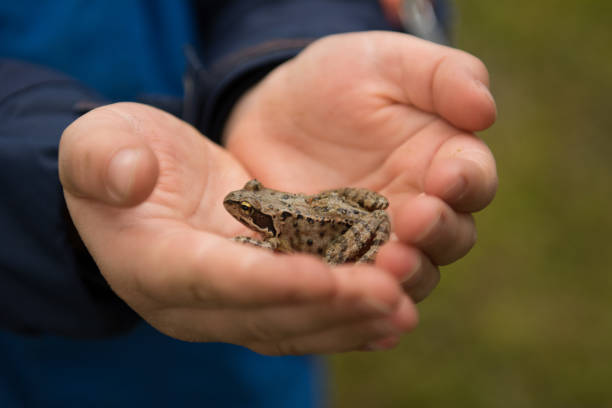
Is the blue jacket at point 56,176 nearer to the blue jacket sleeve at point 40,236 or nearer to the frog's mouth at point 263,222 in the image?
the blue jacket sleeve at point 40,236

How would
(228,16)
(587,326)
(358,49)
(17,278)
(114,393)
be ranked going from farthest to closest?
(587,326) < (228,16) < (114,393) < (358,49) < (17,278)


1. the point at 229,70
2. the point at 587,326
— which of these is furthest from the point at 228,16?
the point at 587,326

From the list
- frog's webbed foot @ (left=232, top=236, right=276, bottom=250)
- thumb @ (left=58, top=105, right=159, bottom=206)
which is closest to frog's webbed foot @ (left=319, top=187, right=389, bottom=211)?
frog's webbed foot @ (left=232, top=236, right=276, bottom=250)

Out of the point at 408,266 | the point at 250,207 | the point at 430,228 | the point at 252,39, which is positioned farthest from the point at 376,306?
the point at 252,39

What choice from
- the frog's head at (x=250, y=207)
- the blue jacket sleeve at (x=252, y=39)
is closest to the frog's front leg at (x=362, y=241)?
the frog's head at (x=250, y=207)

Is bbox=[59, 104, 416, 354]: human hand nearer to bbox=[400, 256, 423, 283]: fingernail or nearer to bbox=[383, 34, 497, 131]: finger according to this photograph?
bbox=[400, 256, 423, 283]: fingernail

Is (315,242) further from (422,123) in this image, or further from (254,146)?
(422,123)
